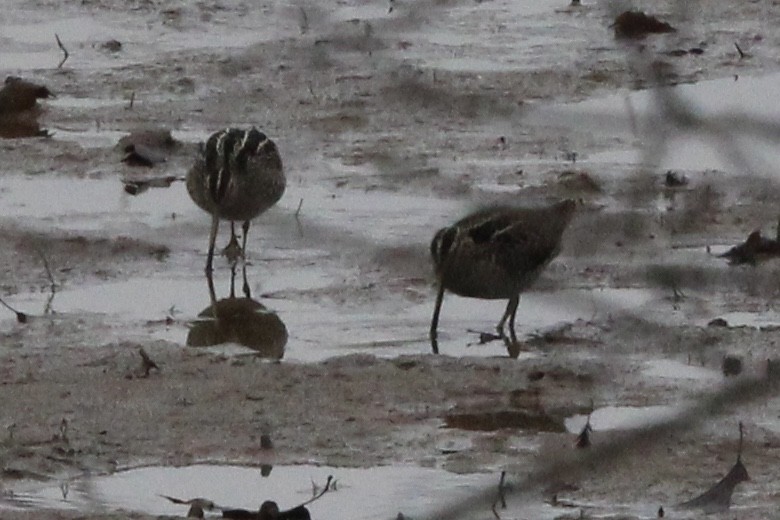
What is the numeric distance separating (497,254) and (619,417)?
1.67m

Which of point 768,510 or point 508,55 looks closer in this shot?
point 768,510

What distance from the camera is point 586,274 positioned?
1097 cm

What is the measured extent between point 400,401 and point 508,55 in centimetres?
734

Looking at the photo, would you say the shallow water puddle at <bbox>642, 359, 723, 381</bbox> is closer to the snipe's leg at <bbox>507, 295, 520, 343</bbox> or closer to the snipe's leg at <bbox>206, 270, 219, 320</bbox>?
the snipe's leg at <bbox>507, 295, 520, 343</bbox>

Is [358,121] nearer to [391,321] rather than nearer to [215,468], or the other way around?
[391,321]

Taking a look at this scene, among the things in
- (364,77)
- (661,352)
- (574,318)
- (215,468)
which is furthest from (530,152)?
(215,468)

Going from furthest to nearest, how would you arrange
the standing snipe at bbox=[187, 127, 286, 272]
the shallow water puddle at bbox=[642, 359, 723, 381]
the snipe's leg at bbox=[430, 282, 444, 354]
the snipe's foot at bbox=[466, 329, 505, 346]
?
the standing snipe at bbox=[187, 127, 286, 272] → the snipe's foot at bbox=[466, 329, 505, 346] → the snipe's leg at bbox=[430, 282, 444, 354] → the shallow water puddle at bbox=[642, 359, 723, 381]

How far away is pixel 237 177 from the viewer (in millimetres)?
11883

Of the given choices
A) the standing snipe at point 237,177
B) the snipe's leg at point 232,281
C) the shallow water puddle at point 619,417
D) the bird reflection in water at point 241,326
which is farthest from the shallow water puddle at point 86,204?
the shallow water puddle at point 619,417

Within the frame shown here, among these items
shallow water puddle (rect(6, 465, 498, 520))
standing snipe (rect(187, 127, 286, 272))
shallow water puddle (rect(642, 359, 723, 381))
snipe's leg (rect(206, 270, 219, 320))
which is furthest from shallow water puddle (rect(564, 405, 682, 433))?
standing snipe (rect(187, 127, 286, 272))

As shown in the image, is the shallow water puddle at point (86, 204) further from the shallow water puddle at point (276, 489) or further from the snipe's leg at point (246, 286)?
the shallow water puddle at point (276, 489)

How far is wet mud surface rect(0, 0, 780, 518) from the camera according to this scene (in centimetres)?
777

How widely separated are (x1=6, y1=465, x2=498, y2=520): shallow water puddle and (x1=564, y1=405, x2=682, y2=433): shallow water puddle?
0.75 m

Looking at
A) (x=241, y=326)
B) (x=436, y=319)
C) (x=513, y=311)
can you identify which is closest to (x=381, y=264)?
(x=436, y=319)
